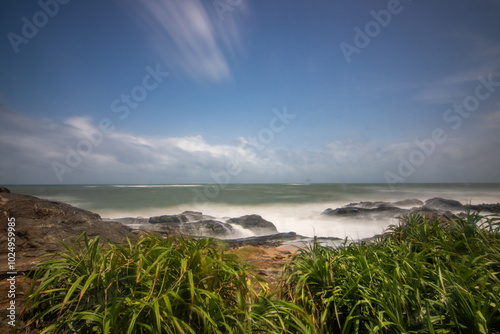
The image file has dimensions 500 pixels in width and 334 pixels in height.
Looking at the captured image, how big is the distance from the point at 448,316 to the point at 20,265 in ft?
17.1

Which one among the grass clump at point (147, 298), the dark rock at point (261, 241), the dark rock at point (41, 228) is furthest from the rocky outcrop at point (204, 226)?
the grass clump at point (147, 298)

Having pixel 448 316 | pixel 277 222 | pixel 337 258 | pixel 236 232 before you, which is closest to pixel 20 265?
pixel 337 258

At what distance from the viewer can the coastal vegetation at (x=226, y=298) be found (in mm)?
1916

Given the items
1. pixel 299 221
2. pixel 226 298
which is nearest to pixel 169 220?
pixel 299 221

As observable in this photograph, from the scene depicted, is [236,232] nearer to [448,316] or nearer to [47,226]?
[47,226]

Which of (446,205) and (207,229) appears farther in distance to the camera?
(446,205)

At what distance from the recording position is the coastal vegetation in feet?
6.29

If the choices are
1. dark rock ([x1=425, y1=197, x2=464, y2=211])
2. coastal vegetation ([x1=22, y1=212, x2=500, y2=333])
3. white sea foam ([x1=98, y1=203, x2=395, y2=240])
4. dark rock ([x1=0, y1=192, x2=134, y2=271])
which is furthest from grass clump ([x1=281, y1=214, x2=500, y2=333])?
dark rock ([x1=425, y1=197, x2=464, y2=211])

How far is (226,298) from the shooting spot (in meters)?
2.42

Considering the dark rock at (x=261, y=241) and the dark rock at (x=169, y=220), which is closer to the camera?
the dark rock at (x=261, y=241)

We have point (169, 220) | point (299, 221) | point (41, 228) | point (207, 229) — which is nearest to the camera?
point (41, 228)

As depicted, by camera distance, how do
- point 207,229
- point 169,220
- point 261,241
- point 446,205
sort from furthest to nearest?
point 446,205 < point 169,220 < point 207,229 < point 261,241

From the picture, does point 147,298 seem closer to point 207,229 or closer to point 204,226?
point 207,229

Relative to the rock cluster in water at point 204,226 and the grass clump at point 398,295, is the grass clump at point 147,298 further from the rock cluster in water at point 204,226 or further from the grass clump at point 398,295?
the rock cluster in water at point 204,226
